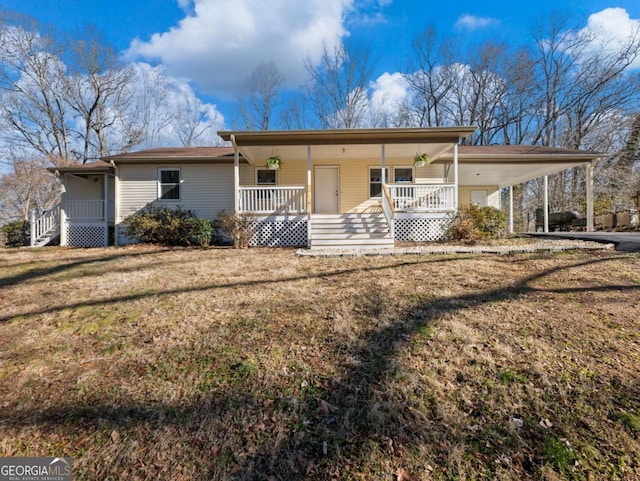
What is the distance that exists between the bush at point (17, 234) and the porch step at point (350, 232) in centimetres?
1309

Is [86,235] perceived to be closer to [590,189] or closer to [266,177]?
[266,177]

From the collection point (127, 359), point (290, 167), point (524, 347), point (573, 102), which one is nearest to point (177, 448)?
point (127, 359)

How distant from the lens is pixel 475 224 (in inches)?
352

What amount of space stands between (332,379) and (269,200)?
8.15 metres

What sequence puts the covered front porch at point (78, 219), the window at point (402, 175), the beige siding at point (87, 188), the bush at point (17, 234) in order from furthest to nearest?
1. the bush at point (17, 234)
2. the beige siding at point (87, 188)
3. the window at point (402, 175)
4. the covered front porch at point (78, 219)

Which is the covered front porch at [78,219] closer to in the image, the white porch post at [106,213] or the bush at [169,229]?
the white porch post at [106,213]

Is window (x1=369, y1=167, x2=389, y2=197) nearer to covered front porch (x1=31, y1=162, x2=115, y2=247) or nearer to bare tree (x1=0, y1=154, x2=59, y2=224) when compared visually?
covered front porch (x1=31, y1=162, x2=115, y2=247)

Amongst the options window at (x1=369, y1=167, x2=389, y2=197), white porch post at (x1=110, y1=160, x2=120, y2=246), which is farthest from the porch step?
white porch post at (x1=110, y1=160, x2=120, y2=246)

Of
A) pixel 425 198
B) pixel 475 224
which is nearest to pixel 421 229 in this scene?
pixel 425 198

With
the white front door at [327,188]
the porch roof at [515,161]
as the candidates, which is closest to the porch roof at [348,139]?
the white front door at [327,188]

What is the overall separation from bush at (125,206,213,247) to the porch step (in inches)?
143

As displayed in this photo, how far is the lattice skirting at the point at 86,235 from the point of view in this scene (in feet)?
37.9

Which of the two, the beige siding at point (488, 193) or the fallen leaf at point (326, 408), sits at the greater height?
the beige siding at point (488, 193)

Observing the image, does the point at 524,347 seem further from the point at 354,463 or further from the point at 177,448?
the point at 177,448
